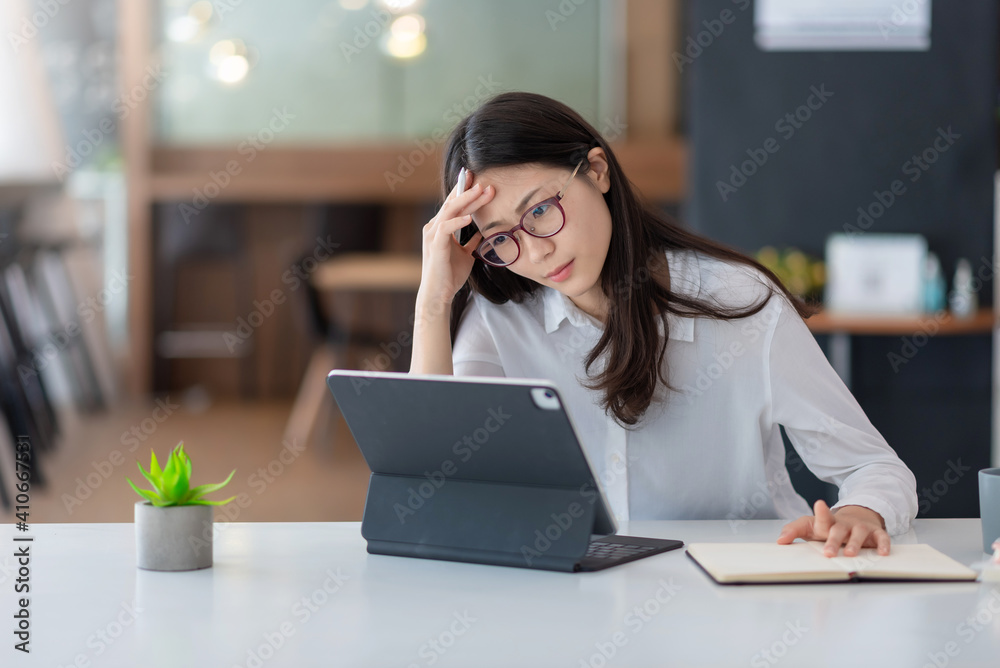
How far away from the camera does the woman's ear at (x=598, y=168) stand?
1546 millimetres

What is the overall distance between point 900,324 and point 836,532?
2342 mm

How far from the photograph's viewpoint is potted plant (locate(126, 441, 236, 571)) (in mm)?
1121

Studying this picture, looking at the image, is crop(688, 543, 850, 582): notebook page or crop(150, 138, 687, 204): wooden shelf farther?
crop(150, 138, 687, 204): wooden shelf

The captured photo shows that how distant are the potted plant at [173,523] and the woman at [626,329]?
0.52 meters

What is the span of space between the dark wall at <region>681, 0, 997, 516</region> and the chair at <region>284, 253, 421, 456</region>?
204 centimetres

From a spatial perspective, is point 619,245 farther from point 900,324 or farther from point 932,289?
point 932,289

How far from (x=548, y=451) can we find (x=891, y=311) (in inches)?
106

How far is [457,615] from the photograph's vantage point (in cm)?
96

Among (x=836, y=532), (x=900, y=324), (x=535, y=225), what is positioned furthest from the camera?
(x=900, y=324)
